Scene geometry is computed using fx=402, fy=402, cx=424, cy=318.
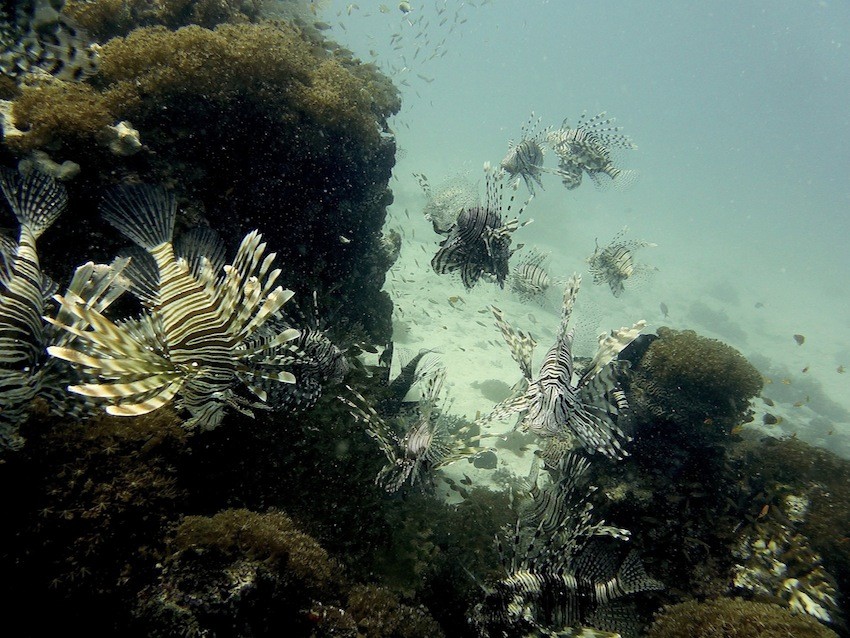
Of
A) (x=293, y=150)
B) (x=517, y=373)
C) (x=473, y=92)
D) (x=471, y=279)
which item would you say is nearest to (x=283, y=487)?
(x=471, y=279)

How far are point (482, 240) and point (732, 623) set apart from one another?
3.52 metres

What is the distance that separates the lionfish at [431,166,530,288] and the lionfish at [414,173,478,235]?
129mm

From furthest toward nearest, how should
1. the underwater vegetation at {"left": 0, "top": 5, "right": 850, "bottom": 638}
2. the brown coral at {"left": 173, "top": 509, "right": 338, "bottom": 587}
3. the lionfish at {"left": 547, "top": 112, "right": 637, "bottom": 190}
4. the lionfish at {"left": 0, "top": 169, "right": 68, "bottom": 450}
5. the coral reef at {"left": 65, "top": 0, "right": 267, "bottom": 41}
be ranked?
1. the lionfish at {"left": 547, "top": 112, "right": 637, "bottom": 190}
2. the coral reef at {"left": 65, "top": 0, "right": 267, "bottom": 41}
3. the brown coral at {"left": 173, "top": 509, "right": 338, "bottom": 587}
4. the underwater vegetation at {"left": 0, "top": 5, "right": 850, "bottom": 638}
5. the lionfish at {"left": 0, "top": 169, "right": 68, "bottom": 450}

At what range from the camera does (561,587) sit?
2.94m

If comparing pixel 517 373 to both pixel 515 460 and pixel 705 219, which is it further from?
pixel 705 219

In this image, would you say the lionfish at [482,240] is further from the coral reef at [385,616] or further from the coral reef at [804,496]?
the coral reef at [804,496]

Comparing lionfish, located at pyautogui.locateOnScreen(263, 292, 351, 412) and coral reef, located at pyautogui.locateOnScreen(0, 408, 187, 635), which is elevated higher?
lionfish, located at pyautogui.locateOnScreen(263, 292, 351, 412)

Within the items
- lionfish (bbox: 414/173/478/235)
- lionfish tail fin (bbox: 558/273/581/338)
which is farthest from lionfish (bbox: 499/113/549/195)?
lionfish tail fin (bbox: 558/273/581/338)

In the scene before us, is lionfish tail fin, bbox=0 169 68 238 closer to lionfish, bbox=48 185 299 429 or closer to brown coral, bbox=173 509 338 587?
lionfish, bbox=48 185 299 429

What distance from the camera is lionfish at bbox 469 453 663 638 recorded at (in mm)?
2742

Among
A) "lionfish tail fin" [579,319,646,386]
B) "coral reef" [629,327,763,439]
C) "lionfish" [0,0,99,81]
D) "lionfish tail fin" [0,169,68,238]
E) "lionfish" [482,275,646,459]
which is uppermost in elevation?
"coral reef" [629,327,763,439]

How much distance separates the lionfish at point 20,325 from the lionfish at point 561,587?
2.96 meters

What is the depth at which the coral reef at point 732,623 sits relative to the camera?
2.80m

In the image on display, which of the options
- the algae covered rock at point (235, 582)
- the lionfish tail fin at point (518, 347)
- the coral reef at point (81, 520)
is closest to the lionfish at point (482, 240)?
the lionfish tail fin at point (518, 347)
